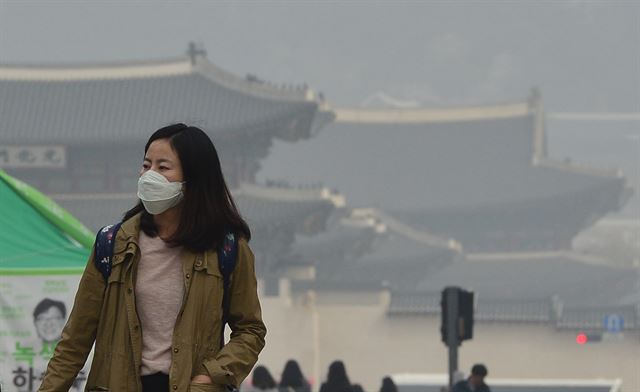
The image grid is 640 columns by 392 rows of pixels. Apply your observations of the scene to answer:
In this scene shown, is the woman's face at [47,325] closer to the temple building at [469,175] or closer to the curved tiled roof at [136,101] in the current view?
the curved tiled roof at [136,101]

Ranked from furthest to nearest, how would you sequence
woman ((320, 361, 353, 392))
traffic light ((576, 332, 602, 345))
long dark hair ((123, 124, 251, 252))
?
1. traffic light ((576, 332, 602, 345))
2. woman ((320, 361, 353, 392))
3. long dark hair ((123, 124, 251, 252))

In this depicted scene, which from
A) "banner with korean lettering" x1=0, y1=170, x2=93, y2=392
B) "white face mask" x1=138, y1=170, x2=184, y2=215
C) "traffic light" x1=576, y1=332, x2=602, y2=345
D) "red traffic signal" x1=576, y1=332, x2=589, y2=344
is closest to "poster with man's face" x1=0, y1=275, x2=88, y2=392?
"banner with korean lettering" x1=0, y1=170, x2=93, y2=392

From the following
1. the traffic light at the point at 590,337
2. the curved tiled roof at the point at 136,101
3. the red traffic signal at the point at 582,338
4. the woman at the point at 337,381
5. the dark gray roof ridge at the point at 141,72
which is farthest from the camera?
the dark gray roof ridge at the point at 141,72

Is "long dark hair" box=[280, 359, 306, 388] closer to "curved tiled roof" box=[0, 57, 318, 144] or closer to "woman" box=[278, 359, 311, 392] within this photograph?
"woman" box=[278, 359, 311, 392]

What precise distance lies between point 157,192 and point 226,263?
9.9 inches

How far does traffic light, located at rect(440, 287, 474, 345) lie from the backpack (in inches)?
322

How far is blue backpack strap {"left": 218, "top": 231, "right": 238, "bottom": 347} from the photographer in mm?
3920

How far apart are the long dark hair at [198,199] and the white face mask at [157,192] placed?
0.21 feet

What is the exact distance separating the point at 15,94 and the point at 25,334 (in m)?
29.6

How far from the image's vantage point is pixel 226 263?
3922 millimetres

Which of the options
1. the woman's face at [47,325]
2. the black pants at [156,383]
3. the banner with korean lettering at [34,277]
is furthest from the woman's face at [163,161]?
the woman's face at [47,325]

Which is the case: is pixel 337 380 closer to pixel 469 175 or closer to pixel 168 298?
pixel 168 298

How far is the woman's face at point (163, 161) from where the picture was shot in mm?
3891

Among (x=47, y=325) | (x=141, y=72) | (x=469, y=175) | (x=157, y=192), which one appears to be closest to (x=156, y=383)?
(x=157, y=192)
